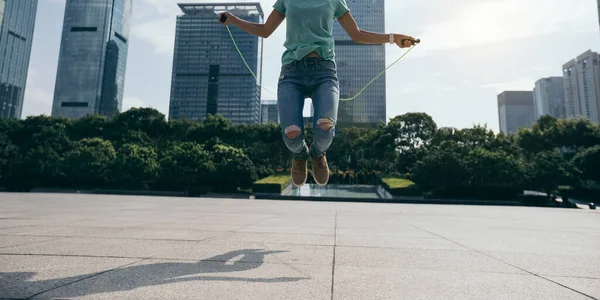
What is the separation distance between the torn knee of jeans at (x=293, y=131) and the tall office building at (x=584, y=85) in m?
137

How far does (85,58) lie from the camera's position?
13275cm

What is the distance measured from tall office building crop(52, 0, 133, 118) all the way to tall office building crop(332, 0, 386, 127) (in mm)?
93651

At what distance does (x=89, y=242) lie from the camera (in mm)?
3146

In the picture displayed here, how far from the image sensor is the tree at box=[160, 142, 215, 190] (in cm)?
3155

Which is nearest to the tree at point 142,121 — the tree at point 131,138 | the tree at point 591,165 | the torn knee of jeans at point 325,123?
the tree at point 131,138

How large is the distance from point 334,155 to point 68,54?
12955 cm

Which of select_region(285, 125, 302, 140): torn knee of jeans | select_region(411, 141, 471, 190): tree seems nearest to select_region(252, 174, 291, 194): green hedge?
select_region(411, 141, 471, 190): tree

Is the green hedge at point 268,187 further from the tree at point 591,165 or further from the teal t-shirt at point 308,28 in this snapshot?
the tree at point 591,165

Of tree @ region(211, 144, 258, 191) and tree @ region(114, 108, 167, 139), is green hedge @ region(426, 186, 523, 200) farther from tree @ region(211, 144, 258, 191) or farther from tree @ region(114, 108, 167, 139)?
tree @ region(114, 108, 167, 139)

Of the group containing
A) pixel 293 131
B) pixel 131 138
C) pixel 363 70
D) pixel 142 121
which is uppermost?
pixel 363 70

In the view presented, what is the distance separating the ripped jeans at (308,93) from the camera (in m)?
3.99

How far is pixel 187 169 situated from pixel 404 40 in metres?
30.3

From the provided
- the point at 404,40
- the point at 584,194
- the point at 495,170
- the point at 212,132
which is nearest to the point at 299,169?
the point at 404,40

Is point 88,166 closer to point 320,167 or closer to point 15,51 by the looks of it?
point 320,167
